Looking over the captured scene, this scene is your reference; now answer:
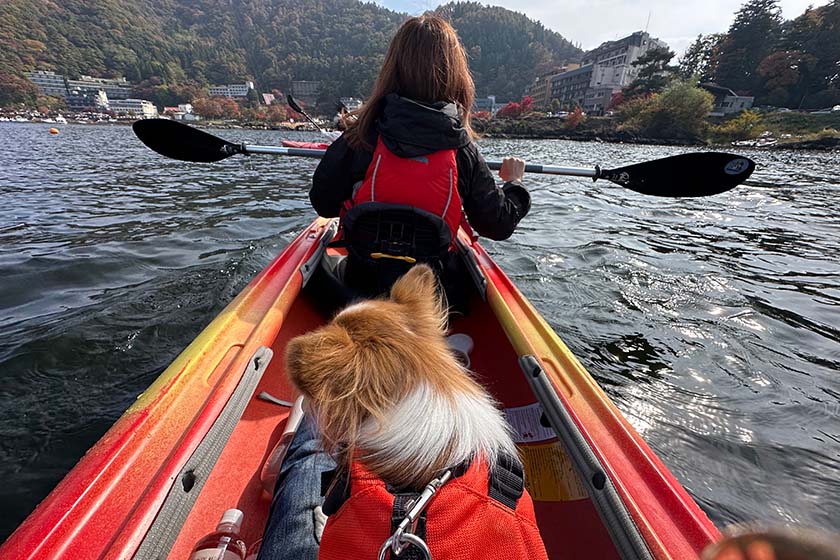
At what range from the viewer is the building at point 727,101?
181 feet

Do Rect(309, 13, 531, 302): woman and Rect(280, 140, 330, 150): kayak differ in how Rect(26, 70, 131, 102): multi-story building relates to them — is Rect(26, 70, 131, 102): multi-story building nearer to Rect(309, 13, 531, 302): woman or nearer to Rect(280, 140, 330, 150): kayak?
Rect(280, 140, 330, 150): kayak

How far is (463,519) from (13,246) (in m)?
8.35

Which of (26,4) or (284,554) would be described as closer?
(284,554)

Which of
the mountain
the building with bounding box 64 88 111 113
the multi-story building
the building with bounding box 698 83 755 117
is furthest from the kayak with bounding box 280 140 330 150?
the multi-story building

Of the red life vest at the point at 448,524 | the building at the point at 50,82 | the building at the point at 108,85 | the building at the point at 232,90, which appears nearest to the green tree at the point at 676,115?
the red life vest at the point at 448,524

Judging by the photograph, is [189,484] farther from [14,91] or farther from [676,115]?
[14,91]

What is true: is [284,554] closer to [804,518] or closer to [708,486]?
[708,486]

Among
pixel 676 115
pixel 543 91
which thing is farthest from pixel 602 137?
pixel 543 91

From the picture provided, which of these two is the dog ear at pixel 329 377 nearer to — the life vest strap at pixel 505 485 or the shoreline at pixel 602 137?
the life vest strap at pixel 505 485

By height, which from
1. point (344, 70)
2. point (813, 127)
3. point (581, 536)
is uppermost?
point (344, 70)

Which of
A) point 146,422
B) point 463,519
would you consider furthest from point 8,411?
point 463,519

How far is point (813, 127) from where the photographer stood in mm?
38531

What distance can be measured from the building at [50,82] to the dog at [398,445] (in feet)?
400

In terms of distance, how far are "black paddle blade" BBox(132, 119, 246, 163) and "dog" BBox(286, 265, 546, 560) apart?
185 inches
